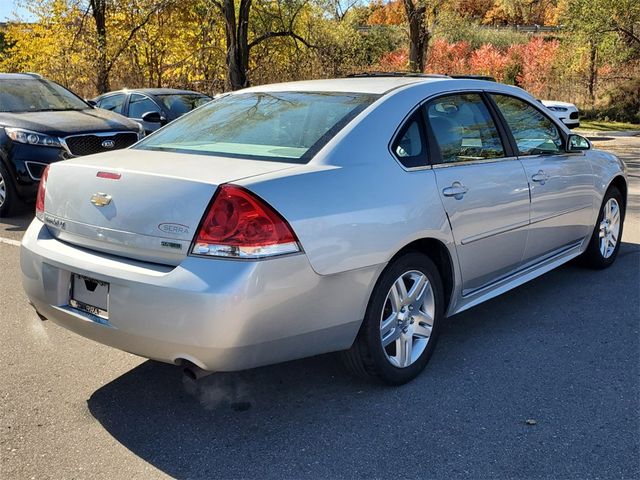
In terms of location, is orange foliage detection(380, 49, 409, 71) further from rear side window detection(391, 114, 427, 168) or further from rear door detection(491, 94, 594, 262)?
rear side window detection(391, 114, 427, 168)

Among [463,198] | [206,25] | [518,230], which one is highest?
[206,25]

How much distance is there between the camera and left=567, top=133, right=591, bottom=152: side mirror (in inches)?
203

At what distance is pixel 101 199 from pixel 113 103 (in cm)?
924

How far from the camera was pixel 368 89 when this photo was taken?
13.2ft

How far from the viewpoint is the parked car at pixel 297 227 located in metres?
2.91

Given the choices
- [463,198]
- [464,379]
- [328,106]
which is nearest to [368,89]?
[328,106]

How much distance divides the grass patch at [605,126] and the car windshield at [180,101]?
1318 centimetres

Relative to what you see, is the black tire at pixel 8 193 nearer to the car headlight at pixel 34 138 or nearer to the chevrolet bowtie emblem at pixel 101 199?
the car headlight at pixel 34 138

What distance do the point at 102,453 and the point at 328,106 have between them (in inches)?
85.7

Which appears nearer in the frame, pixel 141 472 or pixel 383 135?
pixel 141 472

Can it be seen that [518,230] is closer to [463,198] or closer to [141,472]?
[463,198]

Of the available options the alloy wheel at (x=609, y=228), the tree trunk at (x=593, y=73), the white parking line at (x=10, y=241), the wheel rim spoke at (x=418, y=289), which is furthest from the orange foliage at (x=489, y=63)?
the wheel rim spoke at (x=418, y=289)

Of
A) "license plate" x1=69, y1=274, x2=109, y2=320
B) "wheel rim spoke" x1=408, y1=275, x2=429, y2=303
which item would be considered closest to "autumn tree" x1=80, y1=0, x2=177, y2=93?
"license plate" x1=69, y1=274, x2=109, y2=320

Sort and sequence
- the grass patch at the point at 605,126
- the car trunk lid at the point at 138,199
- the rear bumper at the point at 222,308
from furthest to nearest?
the grass patch at the point at 605,126 → the car trunk lid at the point at 138,199 → the rear bumper at the point at 222,308
